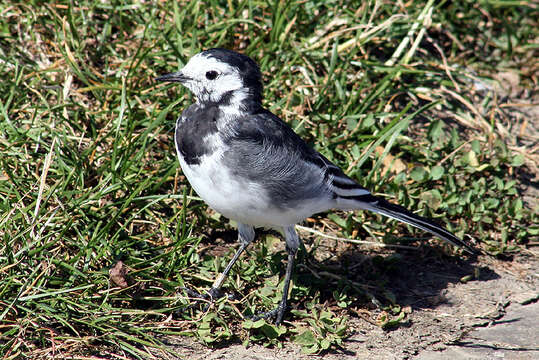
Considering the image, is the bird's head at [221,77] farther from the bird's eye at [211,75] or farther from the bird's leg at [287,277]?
the bird's leg at [287,277]

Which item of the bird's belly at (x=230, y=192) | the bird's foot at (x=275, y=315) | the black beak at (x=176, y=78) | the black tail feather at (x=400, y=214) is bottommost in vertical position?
the bird's foot at (x=275, y=315)

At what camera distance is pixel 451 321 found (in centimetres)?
425

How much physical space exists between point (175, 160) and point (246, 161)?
1119 millimetres

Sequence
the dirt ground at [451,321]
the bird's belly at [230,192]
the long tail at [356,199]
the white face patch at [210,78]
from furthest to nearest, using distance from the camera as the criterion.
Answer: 1. the long tail at [356,199]
2. the white face patch at [210,78]
3. the dirt ground at [451,321]
4. the bird's belly at [230,192]

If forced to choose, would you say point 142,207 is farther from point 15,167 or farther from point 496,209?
point 496,209

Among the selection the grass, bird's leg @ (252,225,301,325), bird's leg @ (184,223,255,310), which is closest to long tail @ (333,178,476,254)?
bird's leg @ (252,225,301,325)

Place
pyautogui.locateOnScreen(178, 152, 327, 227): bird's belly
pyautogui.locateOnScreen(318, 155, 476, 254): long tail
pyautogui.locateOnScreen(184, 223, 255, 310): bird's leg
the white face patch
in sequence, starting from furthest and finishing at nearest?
pyautogui.locateOnScreen(318, 155, 476, 254): long tail < pyautogui.locateOnScreen(184, 223, 255, 310): bird's leg < the white face patch < pyautogui.locateOnScreen(178, 152, 327, 227): bird's belly

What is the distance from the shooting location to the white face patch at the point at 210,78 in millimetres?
3984

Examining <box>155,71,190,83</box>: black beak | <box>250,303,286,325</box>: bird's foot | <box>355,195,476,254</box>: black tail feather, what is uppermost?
<box>155,71,190,83</box>: black beak

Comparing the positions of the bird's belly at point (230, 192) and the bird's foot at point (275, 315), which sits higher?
the bird's belly at point (230, 192)

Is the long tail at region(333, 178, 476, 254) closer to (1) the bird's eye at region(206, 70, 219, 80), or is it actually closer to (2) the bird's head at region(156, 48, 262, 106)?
(2) the bird's head at region(156, 48, 262, 106)

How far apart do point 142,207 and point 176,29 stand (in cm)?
170

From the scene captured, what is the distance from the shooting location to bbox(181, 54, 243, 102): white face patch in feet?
13.1

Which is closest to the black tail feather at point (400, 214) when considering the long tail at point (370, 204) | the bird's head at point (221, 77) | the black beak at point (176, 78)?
the long tail at point (370, 204)
